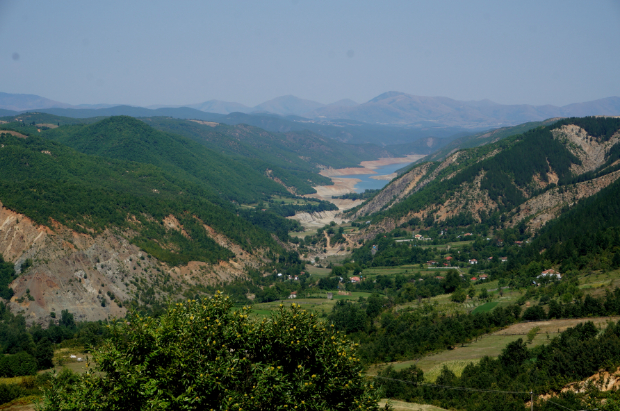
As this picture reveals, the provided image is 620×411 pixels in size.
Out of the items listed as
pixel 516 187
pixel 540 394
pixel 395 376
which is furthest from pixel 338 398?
pixel 516 187

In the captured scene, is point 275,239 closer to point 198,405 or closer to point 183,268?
point 183,268

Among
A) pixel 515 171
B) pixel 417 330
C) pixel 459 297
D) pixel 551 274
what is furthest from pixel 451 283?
pixel 515 171

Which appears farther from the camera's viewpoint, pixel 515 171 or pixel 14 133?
pixel 515 171

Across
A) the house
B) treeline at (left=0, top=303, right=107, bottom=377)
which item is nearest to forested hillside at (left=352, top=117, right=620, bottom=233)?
the house

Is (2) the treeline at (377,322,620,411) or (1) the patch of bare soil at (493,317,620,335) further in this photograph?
(1) the patch of bare soil at (493,317,620,335)

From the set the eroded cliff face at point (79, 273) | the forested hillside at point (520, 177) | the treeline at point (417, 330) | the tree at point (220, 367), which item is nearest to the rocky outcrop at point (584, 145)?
the forested hillside at point (520, 177)

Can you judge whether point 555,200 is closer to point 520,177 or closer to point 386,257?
point 520,177

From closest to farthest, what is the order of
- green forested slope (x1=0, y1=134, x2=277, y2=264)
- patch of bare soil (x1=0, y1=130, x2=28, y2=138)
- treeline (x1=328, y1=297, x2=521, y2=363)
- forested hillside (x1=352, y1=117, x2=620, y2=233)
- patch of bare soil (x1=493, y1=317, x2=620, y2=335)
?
patch of bare soil (x1=493, y1=317, x2=620, y2=335) < treeline (x1=328, y1=297, x2=521, y2=363) < green forested slope (x1=0, y1=134, x2=277, y2=264) < forested hillside (x1=352, y1=117, x2=620, y2=233) < patch of bare soil (x1=0, y1=130, x2=28, y2=138)

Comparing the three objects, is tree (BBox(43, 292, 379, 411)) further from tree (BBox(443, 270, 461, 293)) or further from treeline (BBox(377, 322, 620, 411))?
tree (BBox(443, 270, 461, 293))
